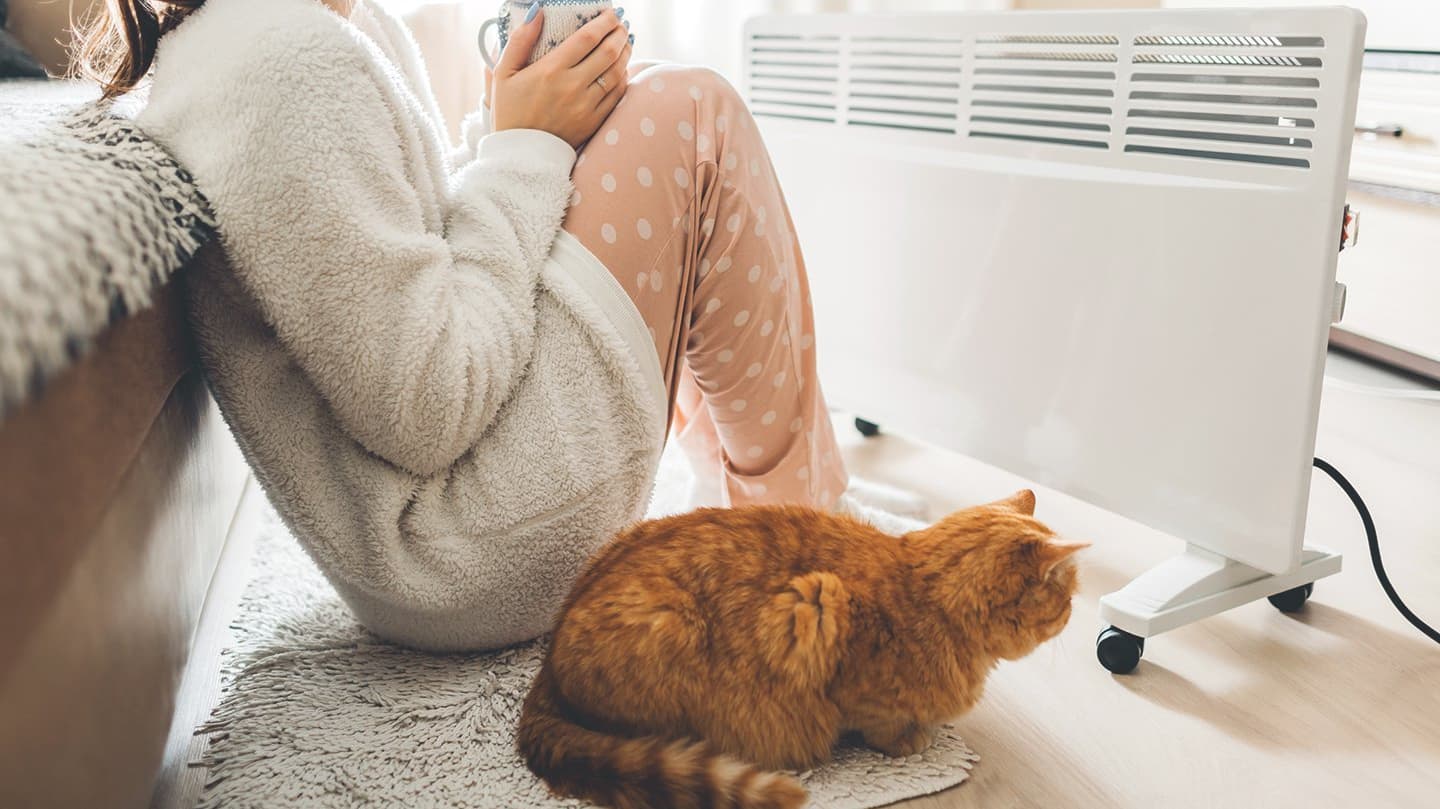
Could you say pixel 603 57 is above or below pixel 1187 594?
above

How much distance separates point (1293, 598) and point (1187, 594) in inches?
6.3

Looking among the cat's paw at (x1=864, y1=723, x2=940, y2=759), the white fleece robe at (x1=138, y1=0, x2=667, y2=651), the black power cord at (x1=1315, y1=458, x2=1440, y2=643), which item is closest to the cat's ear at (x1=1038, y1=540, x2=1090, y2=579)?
the cat's paw at (x1=864, y1=723, x2=940, y2=759)

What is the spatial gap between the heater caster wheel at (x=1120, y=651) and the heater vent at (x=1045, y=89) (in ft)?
1.53

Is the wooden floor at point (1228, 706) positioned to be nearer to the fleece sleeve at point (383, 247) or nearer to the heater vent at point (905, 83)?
the fleece sleeve at point (383, 247)

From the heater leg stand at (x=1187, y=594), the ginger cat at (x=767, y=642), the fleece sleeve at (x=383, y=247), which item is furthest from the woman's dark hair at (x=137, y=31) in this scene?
the heater leg stand at (x=1187, y=594)

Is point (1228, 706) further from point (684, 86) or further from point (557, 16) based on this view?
point (557, 16)

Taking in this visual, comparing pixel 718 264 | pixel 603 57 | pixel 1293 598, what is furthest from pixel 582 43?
pixel 1293 598

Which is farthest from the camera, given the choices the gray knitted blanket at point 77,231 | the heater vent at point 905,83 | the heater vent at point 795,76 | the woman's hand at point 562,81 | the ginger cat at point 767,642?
the heater vent at point 795,76

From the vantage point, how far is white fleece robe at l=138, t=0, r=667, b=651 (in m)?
0.65

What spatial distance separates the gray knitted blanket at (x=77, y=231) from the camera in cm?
37

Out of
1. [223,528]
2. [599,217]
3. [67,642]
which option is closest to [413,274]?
[599,217]

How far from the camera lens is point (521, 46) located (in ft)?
2.85

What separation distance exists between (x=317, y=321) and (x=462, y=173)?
20 centimetres

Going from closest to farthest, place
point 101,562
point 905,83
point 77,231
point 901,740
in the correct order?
point 77,231 → point 101,562 → point 901,740 → point 905,83
